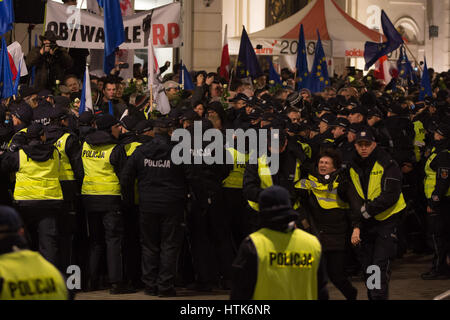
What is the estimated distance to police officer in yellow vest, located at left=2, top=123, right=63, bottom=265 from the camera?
11227 mm

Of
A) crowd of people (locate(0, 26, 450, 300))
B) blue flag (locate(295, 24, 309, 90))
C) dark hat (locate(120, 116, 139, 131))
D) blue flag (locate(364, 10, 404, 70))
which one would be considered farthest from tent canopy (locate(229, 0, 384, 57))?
dark hat (locate(120, 116, 139, 131))

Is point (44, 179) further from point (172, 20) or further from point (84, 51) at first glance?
point (84, 51)

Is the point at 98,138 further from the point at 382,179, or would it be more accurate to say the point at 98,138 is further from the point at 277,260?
the point at 277,260

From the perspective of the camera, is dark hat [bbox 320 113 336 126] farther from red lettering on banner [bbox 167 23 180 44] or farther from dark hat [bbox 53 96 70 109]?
dark hat [bbox 53 96 70 109]

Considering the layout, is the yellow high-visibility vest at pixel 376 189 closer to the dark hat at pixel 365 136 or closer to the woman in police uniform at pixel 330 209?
the woman in police uniform at pixel 330 209

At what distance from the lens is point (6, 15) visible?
49.5ft

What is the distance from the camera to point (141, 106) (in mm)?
14641

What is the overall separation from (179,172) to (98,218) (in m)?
1.19

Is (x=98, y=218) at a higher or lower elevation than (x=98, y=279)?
higher

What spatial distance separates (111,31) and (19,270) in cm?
975

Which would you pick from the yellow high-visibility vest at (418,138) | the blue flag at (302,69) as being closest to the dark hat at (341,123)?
the yellow high-visibility vest at (418,138)

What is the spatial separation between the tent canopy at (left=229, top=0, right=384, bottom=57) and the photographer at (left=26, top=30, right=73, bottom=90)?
30.9 ft

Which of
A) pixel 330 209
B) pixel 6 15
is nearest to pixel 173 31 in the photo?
pixel 6 15
